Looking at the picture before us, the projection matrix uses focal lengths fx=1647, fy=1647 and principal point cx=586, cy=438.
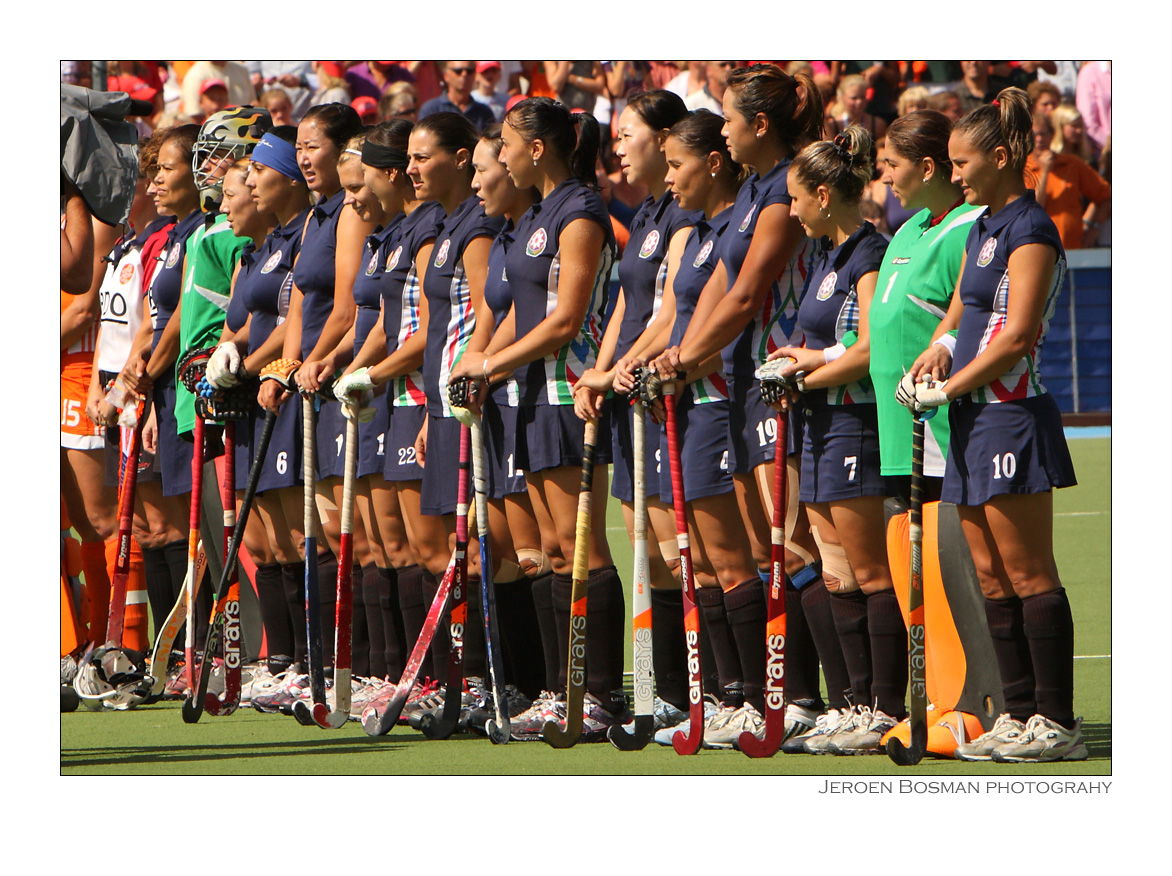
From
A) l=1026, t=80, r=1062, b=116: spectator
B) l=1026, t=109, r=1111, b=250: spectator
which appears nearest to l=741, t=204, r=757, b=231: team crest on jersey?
l=1026, t=80, r=1062, b=116: spectator

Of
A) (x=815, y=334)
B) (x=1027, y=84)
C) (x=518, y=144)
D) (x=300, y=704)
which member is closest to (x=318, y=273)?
(x=518, y=144)

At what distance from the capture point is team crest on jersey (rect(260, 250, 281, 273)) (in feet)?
20.3

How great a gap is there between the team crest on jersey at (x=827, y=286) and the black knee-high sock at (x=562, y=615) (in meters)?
1.19

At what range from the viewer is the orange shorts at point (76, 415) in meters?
6.88

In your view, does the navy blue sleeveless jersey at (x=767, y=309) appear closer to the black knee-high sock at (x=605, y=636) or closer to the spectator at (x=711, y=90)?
the black knee-high sock at (x=605, y=636)

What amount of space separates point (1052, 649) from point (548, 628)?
1.64m

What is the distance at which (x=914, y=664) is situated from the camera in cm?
444

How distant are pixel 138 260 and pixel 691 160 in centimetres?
287

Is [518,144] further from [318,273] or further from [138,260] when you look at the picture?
[138,260]

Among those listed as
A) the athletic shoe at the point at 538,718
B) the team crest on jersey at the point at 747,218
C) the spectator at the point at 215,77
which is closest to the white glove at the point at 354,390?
the athletic shoe at the point at 538,718

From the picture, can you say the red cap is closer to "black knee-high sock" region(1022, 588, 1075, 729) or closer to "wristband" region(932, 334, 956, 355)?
"wristband" region(932, 334, 956, 355)

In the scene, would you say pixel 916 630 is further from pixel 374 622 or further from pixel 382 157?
pixel 382 157

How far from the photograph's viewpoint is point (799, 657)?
4.99m

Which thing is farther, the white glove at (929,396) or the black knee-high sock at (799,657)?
the black knee-high sock at (799,657)
